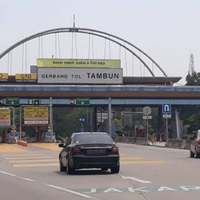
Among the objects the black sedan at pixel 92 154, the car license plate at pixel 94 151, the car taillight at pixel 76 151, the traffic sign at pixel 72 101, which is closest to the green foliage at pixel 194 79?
the traffic sign at pixel 72 101

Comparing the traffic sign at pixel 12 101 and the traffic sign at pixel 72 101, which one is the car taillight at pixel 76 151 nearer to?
the traffic sign at pixel 12 101

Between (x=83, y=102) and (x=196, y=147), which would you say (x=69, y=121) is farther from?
(x=196, y=147)

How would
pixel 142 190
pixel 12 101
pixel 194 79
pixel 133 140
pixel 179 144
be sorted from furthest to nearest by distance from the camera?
pixel 194 79 < pixel 12 101 < pixel 133 140 < pixel 179 144 < pixel 142 190

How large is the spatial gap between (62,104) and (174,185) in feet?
210

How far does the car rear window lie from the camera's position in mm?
20692

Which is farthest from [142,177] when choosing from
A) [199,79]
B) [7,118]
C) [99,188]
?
[199,79]

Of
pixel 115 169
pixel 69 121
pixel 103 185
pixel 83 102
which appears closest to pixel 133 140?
pixel 83 102

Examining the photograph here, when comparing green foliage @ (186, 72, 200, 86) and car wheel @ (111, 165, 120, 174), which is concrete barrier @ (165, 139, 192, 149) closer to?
car wheel @ (111, 165, 120, 174)

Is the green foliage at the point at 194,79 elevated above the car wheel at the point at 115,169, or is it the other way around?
the green foliage at the point at 194,79

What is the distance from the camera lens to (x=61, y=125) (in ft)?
406

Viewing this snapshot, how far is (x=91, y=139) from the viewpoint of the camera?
2084cm

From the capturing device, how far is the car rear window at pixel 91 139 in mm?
20692

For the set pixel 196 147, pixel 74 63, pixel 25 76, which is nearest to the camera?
pixel 196 147

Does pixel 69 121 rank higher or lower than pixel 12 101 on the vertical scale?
lower
